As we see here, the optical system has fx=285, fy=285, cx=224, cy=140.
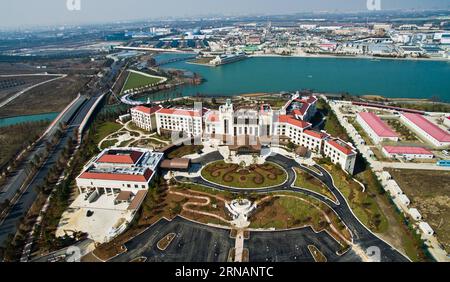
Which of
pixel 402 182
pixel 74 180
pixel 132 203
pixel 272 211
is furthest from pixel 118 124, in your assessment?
pixel 402 182

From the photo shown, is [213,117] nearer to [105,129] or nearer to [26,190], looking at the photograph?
[105,129]

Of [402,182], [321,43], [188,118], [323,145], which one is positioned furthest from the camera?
[321,43]

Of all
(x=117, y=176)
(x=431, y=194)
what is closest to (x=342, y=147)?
(x=431, y=194)

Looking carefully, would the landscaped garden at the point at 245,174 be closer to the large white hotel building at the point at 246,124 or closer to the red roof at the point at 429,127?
the large white hotel building at the point at 246,124

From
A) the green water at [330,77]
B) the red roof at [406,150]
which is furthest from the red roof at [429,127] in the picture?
the green water at [330,77]
